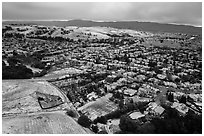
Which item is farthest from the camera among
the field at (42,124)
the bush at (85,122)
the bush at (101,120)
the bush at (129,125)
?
the bush at (101,120)

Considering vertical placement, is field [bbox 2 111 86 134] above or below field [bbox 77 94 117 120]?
below

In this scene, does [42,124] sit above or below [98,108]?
below

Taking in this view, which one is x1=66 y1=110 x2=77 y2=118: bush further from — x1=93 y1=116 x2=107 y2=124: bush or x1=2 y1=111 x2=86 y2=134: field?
x1=93 y1=116 x2=107 y2=124: bush

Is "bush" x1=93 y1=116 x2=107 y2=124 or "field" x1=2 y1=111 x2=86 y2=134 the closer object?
"field" x1=2 y1=111 x2=86 y2=134

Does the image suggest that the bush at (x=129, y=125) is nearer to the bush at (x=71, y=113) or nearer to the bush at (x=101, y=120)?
the bush at (x=101, y=120)

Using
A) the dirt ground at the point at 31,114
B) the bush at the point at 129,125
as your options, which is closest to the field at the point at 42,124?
the dirt ground at the point at 31,114

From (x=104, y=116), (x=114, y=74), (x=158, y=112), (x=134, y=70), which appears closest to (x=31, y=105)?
(x=104, y=116)

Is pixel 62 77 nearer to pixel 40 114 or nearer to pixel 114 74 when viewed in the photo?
pixel 114 74

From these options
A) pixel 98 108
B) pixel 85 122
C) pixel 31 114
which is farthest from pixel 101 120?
pixel 31 114

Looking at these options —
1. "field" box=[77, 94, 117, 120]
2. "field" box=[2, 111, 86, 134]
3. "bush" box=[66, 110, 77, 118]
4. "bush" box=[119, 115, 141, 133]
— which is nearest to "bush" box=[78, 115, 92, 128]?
"field" box=[2, 111, 86, 134]

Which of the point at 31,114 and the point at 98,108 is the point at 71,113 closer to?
the point at 98,108

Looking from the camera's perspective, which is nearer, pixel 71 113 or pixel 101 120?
pixel 101 120
